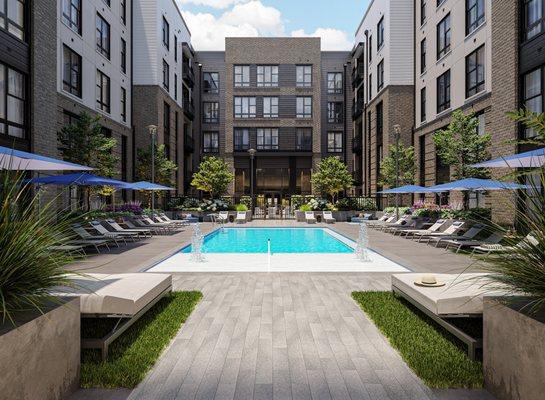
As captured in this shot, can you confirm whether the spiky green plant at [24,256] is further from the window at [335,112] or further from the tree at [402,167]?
the window at [335,112]

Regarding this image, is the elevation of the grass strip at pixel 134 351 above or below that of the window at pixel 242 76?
below

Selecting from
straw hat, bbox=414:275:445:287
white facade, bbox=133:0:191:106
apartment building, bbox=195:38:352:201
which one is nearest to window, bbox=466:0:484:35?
straw hat, bbox=414:275:445:287

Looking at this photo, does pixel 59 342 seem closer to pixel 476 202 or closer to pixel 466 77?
pixel 476 202

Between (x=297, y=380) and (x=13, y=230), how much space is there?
2.88 meters

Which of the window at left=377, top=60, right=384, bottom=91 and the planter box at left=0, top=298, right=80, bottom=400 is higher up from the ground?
the window at left=377, top=60, right=384, bottom=91

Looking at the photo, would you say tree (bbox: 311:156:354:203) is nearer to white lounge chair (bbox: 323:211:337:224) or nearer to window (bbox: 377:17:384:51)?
white lounge chair (bbox: 323:211:337:224)

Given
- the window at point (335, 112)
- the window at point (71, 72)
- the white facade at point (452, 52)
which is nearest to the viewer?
→ the window at point (71, 72)

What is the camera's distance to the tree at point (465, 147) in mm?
16656

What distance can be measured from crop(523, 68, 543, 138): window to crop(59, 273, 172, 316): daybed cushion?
15.3m

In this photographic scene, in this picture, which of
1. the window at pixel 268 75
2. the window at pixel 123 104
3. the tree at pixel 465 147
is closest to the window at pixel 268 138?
the window at pixel 268 75

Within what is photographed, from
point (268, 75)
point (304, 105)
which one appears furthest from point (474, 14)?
point (268, 75)

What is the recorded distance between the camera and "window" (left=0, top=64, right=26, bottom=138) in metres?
13.5

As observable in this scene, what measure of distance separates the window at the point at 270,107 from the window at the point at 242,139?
9.54ft

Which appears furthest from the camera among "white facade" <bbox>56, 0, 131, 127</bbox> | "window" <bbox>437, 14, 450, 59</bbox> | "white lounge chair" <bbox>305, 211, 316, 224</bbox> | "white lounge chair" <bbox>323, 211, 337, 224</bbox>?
"white lounge chair" <bbox>323, 211, 337, 224</bbox>
